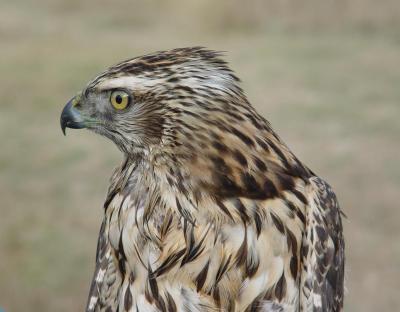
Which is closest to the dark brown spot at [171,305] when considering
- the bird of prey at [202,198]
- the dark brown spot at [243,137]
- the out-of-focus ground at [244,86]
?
the bird of prey at [202,198]

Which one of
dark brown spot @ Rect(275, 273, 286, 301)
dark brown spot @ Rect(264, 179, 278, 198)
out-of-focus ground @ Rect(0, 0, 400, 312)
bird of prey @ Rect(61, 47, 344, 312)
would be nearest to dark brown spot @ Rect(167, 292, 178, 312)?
bird of prey @ Rect(61, 47, 344, 312)

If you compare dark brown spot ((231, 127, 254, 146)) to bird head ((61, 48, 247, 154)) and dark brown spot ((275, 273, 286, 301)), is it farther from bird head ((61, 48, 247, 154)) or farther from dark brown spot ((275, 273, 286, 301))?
dark brown spot ((275, 273, 286, 301))

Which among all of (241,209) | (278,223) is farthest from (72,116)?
(278,223)

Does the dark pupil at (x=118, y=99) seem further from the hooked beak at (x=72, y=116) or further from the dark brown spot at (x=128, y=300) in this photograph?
the dark brown spot at (x=128, y=300)

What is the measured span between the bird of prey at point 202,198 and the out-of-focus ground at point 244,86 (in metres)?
1.08

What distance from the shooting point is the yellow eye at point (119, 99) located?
260cm

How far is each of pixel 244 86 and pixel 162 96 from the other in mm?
3113

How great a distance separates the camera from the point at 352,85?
12578mm

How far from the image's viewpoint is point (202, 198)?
103 inches

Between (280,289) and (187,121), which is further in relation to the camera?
(280,289)

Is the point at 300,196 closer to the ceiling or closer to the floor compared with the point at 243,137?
closer to the floor

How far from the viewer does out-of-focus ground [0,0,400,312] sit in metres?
7.59

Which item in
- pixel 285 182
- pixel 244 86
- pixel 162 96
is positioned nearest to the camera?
pixel 162 96

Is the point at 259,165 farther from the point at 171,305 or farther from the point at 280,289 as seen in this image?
the point at 171,305
